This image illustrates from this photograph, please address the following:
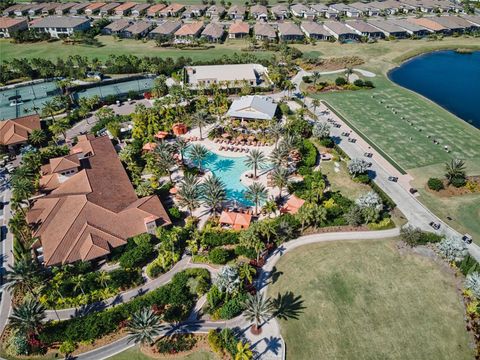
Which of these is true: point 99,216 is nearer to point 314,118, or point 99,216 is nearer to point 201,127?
point 201,127

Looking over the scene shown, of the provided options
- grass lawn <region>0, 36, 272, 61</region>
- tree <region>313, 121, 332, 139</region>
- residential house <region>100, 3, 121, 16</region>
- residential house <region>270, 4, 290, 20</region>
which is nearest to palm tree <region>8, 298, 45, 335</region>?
tree <region>313, 121, 332, 139</region>

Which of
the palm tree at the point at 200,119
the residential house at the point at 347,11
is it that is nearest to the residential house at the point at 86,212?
the palm tree at the point at 200,119

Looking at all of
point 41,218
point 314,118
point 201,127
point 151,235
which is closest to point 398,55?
point 314,118

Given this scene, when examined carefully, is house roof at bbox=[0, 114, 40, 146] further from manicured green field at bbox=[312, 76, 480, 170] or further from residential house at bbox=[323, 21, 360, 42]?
residential house at bbox=[323, 21, 360, 42]

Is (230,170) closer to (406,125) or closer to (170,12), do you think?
(406,125)

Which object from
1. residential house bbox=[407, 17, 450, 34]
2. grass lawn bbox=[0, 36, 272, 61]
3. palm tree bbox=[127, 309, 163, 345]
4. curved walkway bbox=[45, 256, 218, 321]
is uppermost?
residential house bbox=[407, 17, 450, 34]

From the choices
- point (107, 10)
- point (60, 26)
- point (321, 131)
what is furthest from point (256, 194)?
point (107, 10)
